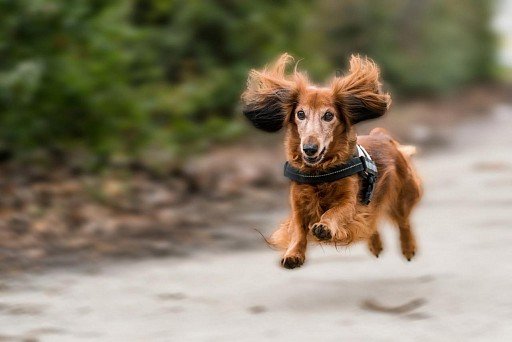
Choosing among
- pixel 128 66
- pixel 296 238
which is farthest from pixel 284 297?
pixel 128 66

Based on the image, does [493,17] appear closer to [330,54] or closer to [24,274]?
[330,54]

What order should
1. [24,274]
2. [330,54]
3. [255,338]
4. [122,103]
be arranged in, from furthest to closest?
[330,54] → [122,103] → [24,274] → [255,338]

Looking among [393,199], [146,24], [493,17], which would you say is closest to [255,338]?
[393,199]

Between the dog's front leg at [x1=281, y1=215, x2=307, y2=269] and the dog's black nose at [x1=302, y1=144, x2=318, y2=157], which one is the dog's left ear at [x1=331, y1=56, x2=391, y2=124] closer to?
the dog's black nose at [x1=302, y1=144, x2=318, y2=157]

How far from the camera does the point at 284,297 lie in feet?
42.7

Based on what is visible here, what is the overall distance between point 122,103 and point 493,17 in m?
33.9

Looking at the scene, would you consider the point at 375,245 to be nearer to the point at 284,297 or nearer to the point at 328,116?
the point at 328,116

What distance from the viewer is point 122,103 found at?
59.4ft

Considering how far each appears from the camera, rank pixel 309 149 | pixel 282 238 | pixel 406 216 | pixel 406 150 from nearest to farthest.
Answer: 1. pixel 309 149
2. pixel 282 238
3. pixel 406 216
4. pixel 406 150

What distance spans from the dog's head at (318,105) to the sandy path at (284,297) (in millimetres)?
3199

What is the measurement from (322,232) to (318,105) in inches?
28.2

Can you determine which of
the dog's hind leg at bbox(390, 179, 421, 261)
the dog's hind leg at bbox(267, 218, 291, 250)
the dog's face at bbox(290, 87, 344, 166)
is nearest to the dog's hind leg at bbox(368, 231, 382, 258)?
the dog's hind leg at bbox(390, 179, 421, 261)

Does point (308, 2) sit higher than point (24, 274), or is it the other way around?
point (308, 2)

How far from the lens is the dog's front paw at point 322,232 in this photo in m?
5.28
